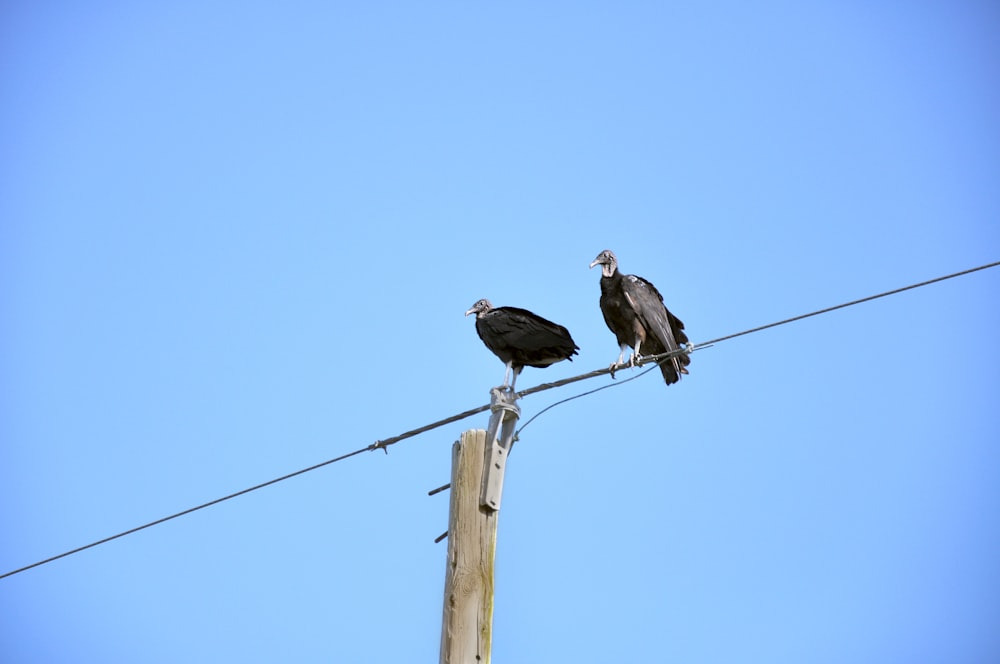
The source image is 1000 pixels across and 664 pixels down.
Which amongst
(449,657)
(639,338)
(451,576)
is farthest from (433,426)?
(639,338)

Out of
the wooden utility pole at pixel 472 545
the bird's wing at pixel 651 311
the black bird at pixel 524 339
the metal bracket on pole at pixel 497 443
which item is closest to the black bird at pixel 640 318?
the bird's wing at pixel 651 311

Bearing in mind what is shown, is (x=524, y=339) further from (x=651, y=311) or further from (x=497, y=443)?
(x=497, y=443)

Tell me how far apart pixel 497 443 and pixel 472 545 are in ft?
1.44

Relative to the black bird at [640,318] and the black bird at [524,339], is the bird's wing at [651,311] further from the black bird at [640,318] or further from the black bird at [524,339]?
the black bird at [524,339]

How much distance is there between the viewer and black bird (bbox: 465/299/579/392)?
20.1 feet

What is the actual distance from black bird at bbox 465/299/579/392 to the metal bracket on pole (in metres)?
1.53

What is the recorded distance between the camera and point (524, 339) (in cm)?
623

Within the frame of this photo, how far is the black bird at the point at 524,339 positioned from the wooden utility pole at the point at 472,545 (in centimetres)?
179

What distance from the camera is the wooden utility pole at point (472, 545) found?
3939 millimetres

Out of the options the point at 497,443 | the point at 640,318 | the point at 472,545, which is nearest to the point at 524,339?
the point at 640,318

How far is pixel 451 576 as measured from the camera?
405 centimetres

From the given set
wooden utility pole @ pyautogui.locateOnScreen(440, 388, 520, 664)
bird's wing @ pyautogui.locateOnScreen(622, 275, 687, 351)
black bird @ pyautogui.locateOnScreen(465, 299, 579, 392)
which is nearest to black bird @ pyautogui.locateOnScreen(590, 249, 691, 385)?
bird's wing @ pyautogui.locateOnScreen(622, 275, 687, 351)

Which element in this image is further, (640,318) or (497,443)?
(640,318)

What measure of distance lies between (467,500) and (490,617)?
1.45 ft
